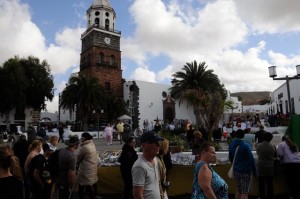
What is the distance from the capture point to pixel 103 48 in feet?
156

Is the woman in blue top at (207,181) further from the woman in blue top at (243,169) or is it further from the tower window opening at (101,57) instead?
the tower window opening at (101,57)

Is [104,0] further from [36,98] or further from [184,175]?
[184,175]

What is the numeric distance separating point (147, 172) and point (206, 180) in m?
0.63

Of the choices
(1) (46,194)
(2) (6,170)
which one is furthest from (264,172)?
(2) (6,170)

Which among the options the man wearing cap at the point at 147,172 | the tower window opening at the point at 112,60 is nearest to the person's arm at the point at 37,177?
the man wearing cap at the point at 147,172

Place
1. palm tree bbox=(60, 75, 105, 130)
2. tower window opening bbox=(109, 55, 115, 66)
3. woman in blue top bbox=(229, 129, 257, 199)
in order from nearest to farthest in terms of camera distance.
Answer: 1. woman in blue top bbox=(229, 129, 257, 199)
2. palm tree bbox=(60, 75, 105, 130)
3. tower window opening bbox=(109, 55, 115, 66)

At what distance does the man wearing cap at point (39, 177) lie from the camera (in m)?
5.77

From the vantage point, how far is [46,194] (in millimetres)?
5906

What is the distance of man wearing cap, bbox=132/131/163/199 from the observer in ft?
10.8

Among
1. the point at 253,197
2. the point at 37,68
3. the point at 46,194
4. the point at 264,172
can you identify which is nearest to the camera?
the point at 46,194

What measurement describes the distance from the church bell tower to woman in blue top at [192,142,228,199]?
141 feet

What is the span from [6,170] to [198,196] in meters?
2.07

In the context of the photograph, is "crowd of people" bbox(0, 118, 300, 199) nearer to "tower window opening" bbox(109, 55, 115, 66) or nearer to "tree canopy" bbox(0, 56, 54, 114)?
"tree canopy" bbox(0, 56, 54, 114)

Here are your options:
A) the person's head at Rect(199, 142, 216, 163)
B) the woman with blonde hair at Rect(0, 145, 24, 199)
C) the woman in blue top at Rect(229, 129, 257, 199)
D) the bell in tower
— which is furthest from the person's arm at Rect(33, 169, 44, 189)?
the bell in tower
